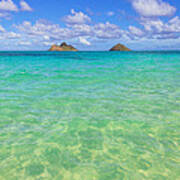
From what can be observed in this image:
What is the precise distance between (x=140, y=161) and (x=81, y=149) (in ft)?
4.91

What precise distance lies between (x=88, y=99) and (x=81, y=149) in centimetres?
456

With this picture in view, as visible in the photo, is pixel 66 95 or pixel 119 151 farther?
pixel 66 95

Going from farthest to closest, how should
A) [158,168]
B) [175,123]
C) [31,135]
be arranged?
[175,123], [31,135], [158,168]

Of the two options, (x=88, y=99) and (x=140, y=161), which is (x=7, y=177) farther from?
(x=88, y=99)

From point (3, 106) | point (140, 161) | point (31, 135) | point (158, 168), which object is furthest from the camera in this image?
point (3, 106)

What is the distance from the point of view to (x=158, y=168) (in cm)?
386

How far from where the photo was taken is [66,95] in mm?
9867

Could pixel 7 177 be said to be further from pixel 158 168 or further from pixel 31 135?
pixel 158 168

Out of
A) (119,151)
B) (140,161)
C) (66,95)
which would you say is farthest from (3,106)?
(140,161)

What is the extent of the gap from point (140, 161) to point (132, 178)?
1.97 ft

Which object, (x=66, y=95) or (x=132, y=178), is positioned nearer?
(x=132, y=178)

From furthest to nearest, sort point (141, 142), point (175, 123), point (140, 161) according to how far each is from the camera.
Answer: point (175, 123) → point (141, 142) → point (140, 161)

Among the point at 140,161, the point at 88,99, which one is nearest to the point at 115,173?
the point at 140,161

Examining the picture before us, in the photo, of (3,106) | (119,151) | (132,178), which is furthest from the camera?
(3,106)
